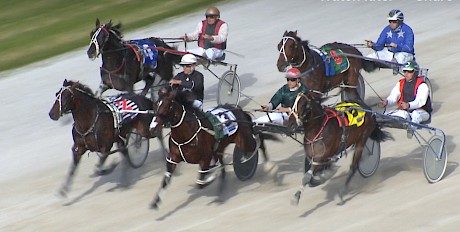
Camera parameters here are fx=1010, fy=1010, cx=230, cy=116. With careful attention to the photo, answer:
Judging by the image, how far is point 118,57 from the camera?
15.8 meters

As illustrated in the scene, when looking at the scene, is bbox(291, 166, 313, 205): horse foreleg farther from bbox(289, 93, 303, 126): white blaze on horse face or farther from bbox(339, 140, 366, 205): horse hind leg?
bbox(339, 140, 366, 205): horse hind leg

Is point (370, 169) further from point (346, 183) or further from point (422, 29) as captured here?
point (422, 29)

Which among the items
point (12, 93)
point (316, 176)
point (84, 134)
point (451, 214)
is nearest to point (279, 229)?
point (316, 176)

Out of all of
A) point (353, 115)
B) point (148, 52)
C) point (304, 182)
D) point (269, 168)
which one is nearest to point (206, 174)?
point (304, 182)

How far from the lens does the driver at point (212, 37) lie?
1725 cm

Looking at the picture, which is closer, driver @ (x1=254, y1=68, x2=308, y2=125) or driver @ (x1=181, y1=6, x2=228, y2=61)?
driver @ (x1=254, y1=68, x2=308, y2=125)

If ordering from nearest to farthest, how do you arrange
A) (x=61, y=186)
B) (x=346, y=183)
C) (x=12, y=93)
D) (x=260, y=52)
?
(x=346, y=183)
(x=61, y=186)
(x=12, y=93)
(x=260, y=52)

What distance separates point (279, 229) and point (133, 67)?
16.3ft

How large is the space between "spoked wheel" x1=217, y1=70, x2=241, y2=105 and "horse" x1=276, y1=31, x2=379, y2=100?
2.09m

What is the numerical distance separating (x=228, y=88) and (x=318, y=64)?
101 inches

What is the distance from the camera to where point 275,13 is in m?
23.5

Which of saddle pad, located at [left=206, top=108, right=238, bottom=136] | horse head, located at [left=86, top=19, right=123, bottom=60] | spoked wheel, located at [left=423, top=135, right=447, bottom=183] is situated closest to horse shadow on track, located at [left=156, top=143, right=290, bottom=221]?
saddle pad, located at [left=206, top=108, right=238, bottom=136]

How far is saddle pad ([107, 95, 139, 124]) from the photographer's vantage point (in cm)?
1369

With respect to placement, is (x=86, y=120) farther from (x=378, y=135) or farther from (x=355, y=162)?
(x=378, y=135)
